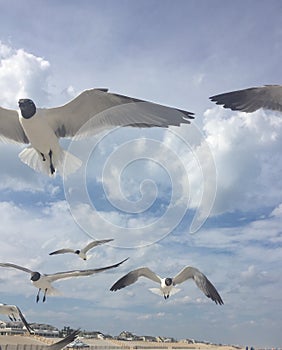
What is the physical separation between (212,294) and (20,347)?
423 inches

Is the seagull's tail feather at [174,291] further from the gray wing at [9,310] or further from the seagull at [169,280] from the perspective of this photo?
the gray wing at [9,310]

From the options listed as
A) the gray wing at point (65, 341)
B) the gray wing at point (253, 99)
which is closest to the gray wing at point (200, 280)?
the gray wing at point (65, 341)

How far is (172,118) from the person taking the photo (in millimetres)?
8188

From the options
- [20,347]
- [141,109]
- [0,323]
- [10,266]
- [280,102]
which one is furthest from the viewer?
[0,323]

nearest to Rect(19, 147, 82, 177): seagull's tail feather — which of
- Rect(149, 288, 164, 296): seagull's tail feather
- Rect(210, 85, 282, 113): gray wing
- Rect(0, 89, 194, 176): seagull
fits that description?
Rect(0, 89, 194, 176): seagull

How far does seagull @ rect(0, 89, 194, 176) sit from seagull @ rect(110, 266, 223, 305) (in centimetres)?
463

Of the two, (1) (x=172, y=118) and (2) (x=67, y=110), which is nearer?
(1) (x=172, y=118)

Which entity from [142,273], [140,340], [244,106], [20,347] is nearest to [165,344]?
[140,340]

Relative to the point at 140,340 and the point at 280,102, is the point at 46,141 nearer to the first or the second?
the point at 280,102

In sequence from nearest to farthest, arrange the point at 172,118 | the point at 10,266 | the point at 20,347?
the point at 172,118 < the point at 10,266 < the point at 20,347

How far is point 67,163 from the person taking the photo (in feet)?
31.0

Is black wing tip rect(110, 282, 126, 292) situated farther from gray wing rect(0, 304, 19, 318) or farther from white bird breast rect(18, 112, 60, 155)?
white bird breast rect(18, 112, 60, 155)

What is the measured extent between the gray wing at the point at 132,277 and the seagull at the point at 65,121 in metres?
4.60

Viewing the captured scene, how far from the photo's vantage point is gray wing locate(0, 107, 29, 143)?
970 centimetres
